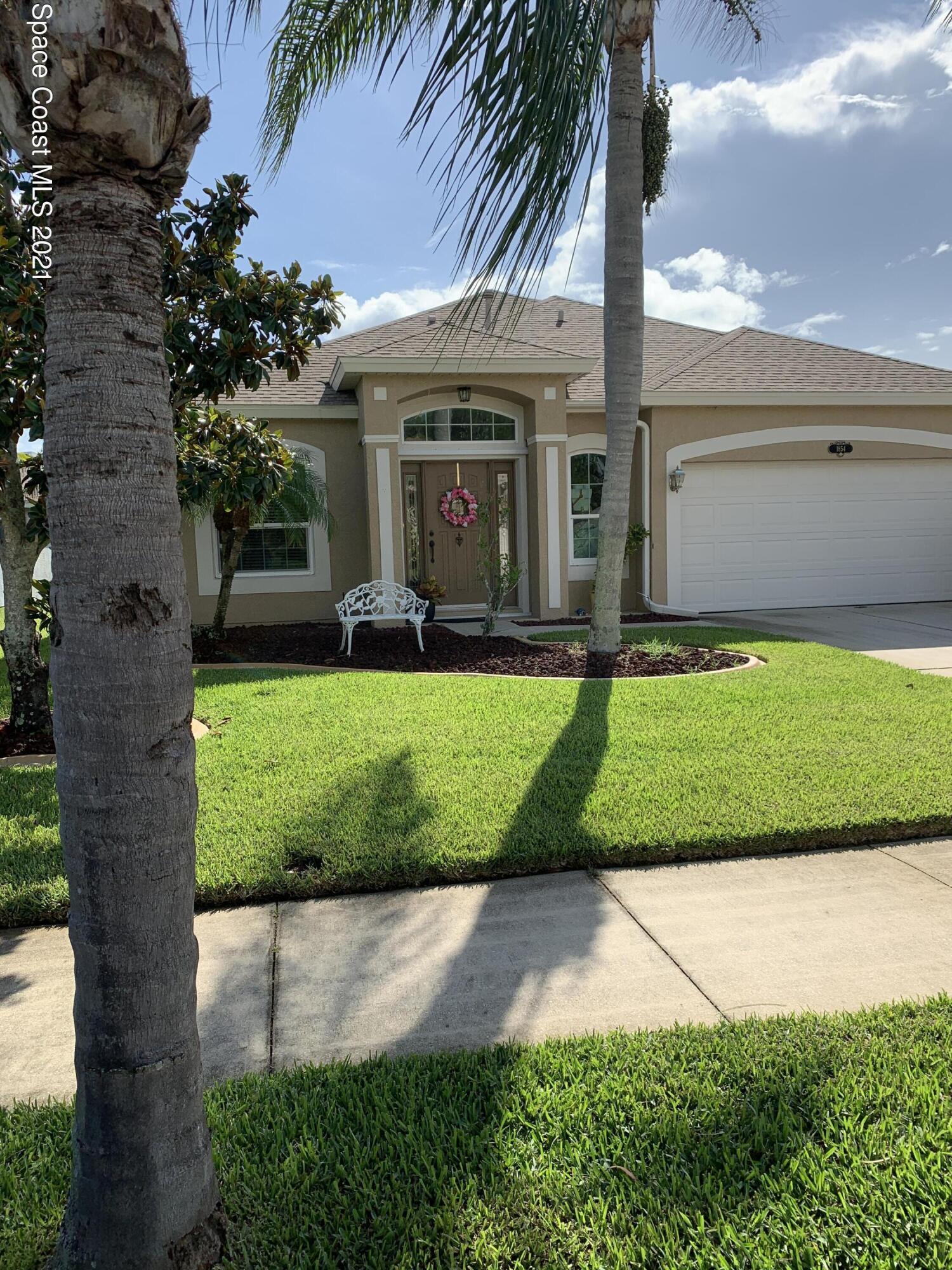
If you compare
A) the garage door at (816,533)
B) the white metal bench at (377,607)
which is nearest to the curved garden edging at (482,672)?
the white metal bench at (377,607)

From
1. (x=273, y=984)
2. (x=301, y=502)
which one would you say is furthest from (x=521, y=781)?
(x=301, y=502)

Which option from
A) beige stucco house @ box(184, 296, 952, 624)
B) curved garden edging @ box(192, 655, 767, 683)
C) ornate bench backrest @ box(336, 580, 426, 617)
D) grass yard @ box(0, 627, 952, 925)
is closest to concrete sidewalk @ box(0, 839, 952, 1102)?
grass yard @ box(0, 627, 952, 925)

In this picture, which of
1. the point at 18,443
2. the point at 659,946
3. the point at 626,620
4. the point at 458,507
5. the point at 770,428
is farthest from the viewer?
the point at 770,428

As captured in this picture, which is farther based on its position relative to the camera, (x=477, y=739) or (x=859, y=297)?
(x=859, y=297)

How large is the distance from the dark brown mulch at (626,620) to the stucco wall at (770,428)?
0.75 meters

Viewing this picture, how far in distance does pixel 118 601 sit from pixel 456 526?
1195 centimetres

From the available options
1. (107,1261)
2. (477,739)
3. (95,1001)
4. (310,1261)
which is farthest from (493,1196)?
(477,739)

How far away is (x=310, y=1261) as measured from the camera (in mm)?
1854

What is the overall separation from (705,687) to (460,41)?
6.00 meters

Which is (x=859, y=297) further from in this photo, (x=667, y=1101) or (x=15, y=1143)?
(x=15, y=1143)

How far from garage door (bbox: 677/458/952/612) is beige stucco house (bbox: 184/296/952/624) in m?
0.03

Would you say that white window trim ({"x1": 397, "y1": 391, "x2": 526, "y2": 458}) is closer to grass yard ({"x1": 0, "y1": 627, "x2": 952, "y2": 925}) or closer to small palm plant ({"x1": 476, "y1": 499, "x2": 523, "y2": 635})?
small palm plant ({"x1": 476, "y1": 499, "x2": 523, "y2": 635})

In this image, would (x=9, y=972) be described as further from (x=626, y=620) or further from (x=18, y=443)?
(x=626, y=620)

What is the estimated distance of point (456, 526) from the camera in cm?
1336
